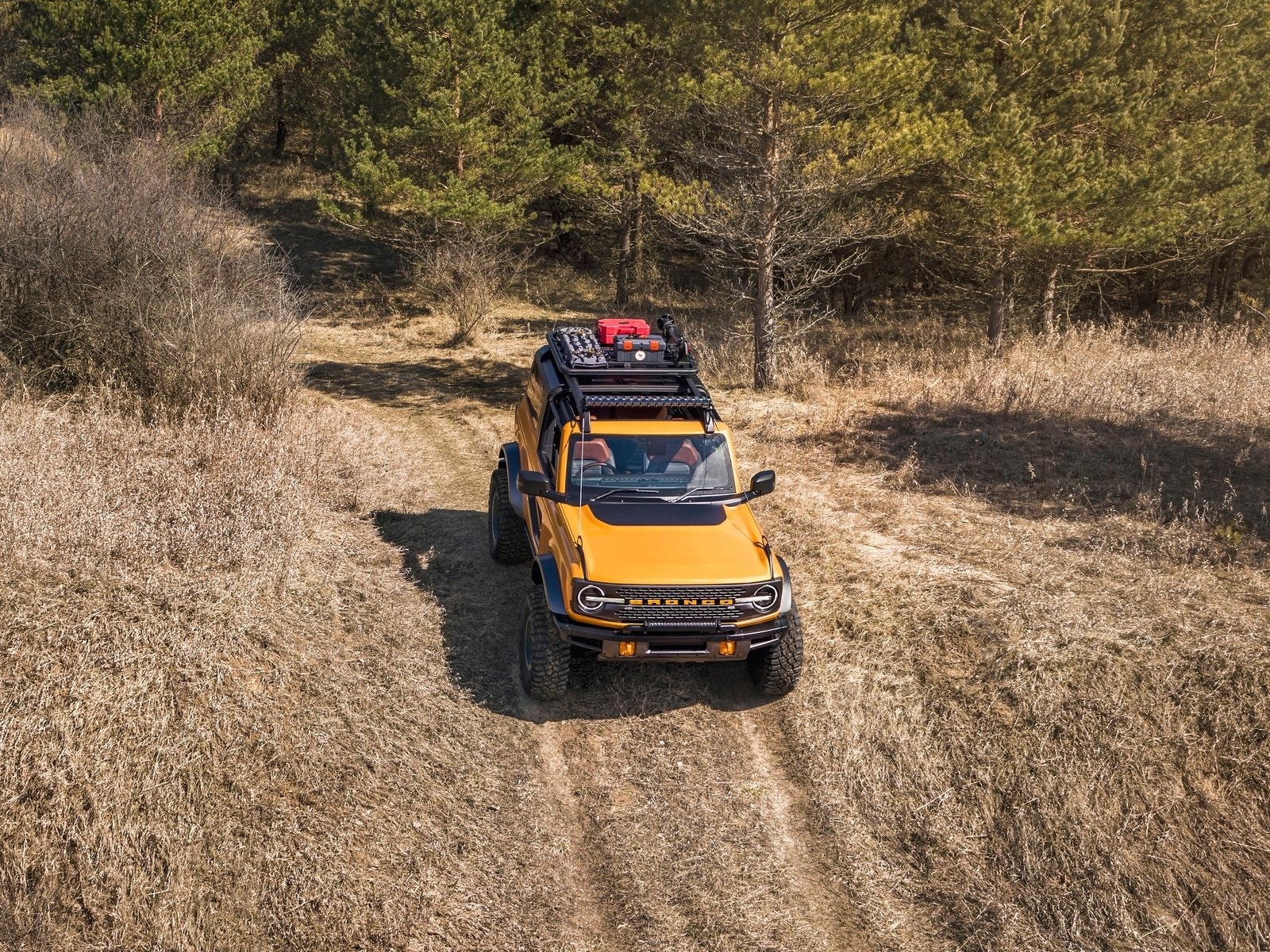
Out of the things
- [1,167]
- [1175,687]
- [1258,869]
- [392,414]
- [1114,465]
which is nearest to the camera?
[1258,869]

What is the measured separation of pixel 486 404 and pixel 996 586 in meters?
10.2

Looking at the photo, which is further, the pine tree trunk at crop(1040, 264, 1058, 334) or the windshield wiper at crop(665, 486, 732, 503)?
the pine tree trunk at crop(1040, 264, 1058, 334)

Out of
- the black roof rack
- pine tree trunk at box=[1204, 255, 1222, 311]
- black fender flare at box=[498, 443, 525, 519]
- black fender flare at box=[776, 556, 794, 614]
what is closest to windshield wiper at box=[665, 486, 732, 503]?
the black roof rack

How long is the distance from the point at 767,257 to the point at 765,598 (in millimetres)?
10504

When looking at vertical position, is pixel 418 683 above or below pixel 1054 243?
below

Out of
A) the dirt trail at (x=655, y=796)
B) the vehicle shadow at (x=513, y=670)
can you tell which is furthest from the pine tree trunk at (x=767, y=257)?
the vehicle shadow at (x=513, y=670)

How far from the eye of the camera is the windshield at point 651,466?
8719 millimetres

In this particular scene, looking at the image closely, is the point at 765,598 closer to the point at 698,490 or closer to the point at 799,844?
the point at 698,490

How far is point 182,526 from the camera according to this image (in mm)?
9789

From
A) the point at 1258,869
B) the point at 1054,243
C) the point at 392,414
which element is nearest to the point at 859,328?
the point at 1054,243

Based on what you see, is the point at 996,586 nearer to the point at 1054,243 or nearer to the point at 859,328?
the point at 1054,243

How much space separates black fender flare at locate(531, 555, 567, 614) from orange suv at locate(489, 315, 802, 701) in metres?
0.02

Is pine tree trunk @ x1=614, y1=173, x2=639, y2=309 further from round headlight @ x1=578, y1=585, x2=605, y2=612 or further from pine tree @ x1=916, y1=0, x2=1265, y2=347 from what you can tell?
round headlight @ x1=578, y1=585, x2=605, y2=612

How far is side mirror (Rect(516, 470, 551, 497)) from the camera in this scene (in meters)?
8.26
